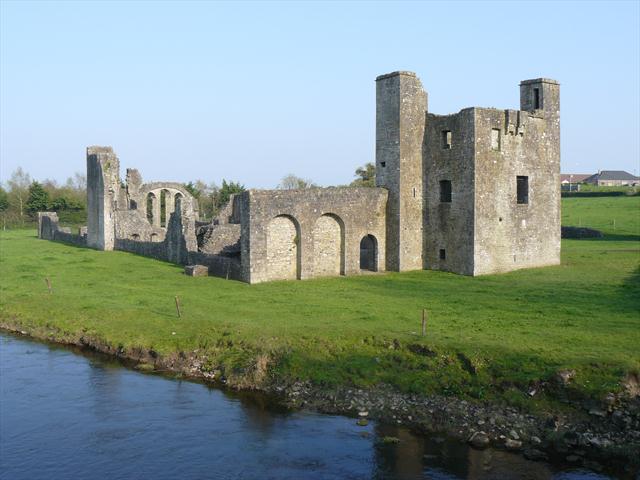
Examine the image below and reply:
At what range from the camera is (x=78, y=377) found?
20.5 meters

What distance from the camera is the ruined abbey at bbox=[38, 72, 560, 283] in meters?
32.5

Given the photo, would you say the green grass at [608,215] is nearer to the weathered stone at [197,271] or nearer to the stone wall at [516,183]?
the stone wall at [516,183]

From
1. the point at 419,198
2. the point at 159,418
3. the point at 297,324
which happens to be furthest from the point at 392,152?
the point at 159,418

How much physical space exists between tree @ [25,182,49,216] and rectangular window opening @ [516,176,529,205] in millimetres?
62109

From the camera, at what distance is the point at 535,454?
15086 millimetres

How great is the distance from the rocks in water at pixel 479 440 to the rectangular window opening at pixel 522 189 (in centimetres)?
2188

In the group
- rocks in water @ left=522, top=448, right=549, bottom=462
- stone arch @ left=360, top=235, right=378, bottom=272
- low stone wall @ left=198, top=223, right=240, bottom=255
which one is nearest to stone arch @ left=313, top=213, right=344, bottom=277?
stone arch @ left=360, top=235, right=378, bottom=272

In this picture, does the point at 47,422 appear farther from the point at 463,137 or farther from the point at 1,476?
the point at 463,137

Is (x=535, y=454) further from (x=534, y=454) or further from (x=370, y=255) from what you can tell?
(x=370, y=255)

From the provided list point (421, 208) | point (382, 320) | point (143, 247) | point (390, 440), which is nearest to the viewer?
point (390, 440)

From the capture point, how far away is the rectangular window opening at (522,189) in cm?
3562

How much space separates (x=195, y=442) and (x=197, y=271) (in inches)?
709

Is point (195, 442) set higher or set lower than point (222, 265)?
lower

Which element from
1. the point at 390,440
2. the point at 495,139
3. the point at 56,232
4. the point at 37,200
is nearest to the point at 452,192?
the point at 495,139
